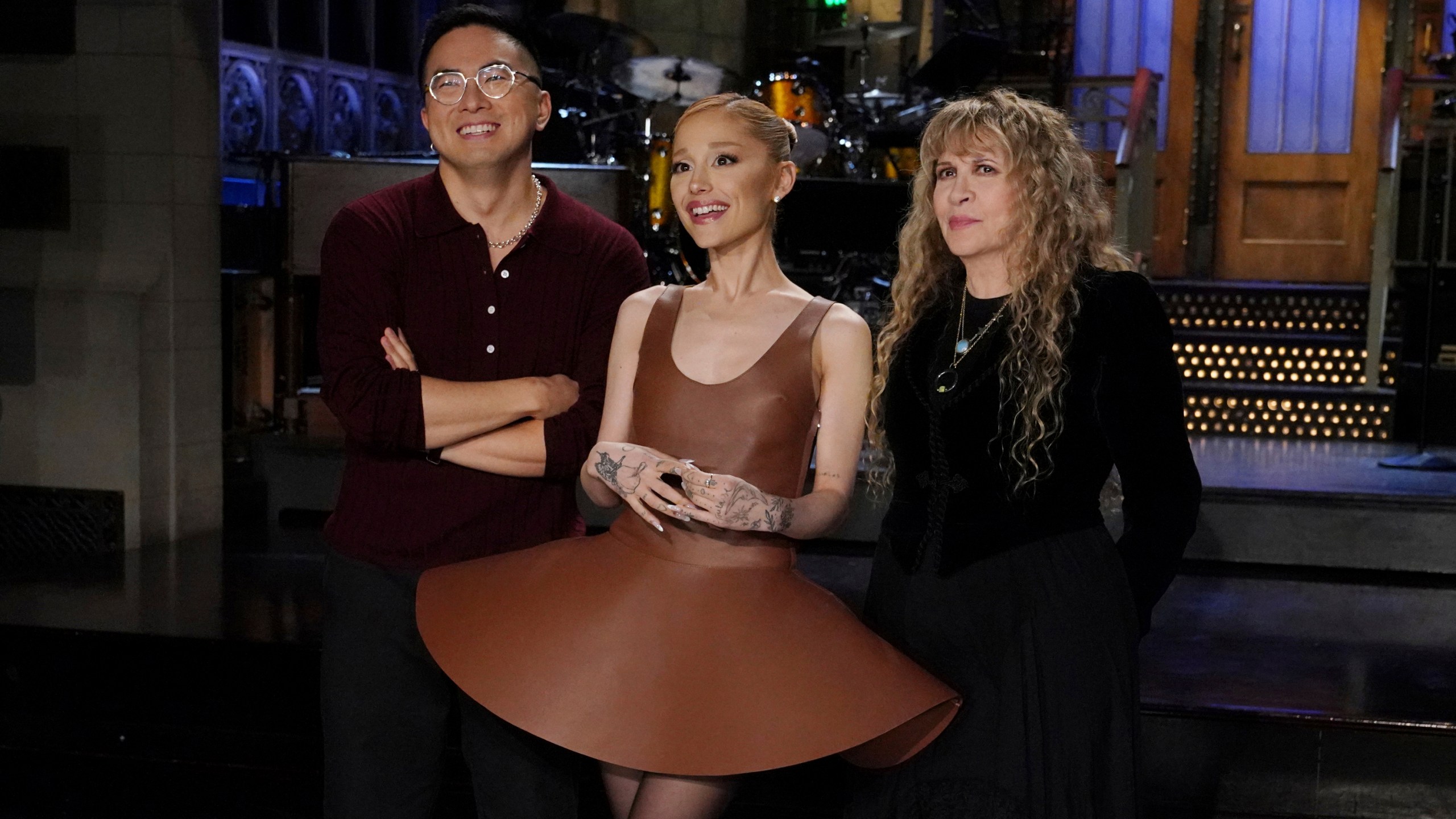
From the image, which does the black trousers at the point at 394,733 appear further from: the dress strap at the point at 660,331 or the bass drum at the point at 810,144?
the bass drum at the point at 810,144

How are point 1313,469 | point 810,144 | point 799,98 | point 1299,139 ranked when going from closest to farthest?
1. point 1313,469
2. point 810,144
3. point 799,98
4. point 1299,139

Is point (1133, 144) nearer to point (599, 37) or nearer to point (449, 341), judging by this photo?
point (599, 37)

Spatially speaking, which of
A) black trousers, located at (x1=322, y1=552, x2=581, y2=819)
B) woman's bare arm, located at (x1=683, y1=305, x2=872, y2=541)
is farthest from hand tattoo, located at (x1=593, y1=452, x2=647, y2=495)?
black trousers, located at (x1=322, y1=552, x2=581, y2=819)

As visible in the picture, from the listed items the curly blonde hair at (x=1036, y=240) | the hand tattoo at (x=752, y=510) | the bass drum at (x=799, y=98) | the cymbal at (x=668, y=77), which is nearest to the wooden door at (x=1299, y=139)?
the bass drum at (x=799, y=98)

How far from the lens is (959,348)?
7.80 feet

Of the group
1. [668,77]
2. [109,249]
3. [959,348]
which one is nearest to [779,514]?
[959,348]

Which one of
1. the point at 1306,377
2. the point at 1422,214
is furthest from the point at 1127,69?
the point at 1306,377

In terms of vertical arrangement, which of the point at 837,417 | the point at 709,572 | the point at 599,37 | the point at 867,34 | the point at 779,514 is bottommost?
the point at 709,572

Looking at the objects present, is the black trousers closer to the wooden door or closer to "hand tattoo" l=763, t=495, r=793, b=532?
"hand tattoo" l=763, t=495, r=793, b=532

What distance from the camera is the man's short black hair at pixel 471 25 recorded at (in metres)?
2.51

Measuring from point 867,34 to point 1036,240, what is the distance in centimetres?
799

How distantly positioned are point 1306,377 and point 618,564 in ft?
22.0

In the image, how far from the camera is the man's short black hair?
2508 mm

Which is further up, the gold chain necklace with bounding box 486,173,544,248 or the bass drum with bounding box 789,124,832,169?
the bass drum with bounding box 789,124,832,169
